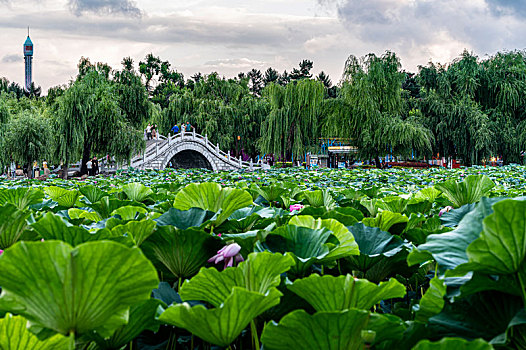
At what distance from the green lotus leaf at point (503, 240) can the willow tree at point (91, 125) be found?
16422 millimetres

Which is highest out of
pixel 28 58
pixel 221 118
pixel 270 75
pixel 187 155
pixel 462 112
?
pixel 28 58

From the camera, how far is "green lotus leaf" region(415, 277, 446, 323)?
21.6 inches

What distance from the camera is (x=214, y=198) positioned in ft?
3.36

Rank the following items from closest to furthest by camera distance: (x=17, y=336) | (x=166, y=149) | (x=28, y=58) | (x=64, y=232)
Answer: (x=17, y=336)
(x=64, y=232)
(x=166, y=149)
(x=28, y=58)

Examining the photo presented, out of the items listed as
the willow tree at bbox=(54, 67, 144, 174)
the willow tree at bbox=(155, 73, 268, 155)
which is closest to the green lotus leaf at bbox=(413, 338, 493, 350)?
the willow tree at bbox=(54, 67, 144, 174)

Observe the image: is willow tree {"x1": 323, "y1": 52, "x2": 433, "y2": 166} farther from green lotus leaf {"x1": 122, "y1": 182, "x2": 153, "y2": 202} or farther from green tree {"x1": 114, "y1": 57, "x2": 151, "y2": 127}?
green lotus leaf {"x1": 122, "y1": 182, "x2": 153, "y2": 202}

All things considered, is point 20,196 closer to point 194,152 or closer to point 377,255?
point 377,255

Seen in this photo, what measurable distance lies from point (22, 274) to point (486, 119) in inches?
910

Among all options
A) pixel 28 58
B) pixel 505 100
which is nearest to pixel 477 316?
pixel 505 100

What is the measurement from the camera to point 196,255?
733mm

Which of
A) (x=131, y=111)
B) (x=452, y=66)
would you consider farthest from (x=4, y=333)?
(x=452, y=66)

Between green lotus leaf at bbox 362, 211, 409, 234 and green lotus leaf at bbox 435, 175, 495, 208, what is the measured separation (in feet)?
1.21

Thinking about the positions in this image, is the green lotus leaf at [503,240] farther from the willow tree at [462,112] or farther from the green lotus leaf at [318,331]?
the willow tree at [462,112]

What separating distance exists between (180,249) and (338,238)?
27cm
